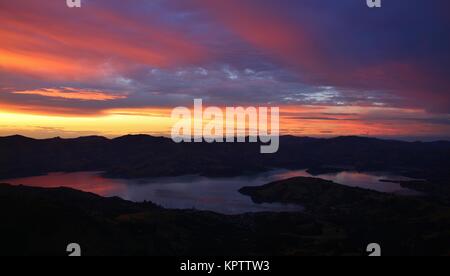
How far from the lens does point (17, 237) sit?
11169 centimetres

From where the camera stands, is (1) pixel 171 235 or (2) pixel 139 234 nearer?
(2) pixel 139 234

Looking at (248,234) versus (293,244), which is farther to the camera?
(248,234)

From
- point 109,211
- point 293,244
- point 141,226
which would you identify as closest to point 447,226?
point 293,244

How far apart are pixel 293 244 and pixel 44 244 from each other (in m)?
102

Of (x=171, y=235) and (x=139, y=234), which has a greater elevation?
(x=139, y=234)

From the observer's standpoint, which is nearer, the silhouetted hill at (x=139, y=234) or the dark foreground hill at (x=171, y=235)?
the silhouetted hill at (x=139, y=234)

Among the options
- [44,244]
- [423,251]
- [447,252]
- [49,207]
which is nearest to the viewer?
[44,244]

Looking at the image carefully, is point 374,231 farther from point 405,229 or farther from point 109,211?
point 109,211

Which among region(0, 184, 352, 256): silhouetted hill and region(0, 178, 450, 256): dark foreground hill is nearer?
region(0, 184, 352, 256): silhouetted hill

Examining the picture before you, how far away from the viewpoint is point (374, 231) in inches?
7726
